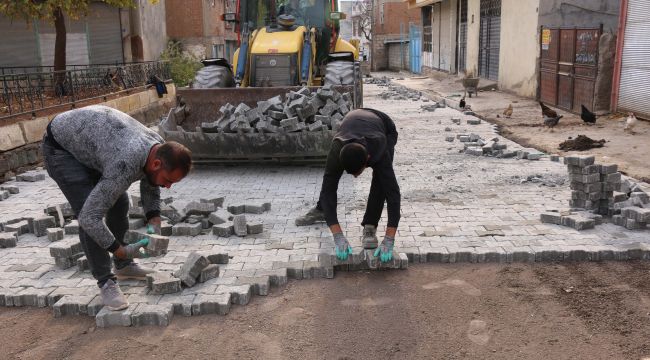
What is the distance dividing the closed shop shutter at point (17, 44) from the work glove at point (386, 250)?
1520 centimetres

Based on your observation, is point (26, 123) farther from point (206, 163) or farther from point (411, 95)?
point (411, 95)

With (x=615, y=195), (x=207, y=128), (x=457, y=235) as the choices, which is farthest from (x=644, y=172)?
(x=207, y=128)

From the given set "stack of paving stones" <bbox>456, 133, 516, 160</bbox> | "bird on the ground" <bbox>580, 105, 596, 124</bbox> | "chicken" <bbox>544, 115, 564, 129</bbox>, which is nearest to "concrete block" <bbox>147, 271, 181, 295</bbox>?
"stack of paving stones" <bbox>456, 133, 516, 160</bbox>

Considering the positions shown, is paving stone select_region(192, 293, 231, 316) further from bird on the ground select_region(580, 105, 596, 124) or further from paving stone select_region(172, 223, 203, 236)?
bird on the ground select_region(580, 105, 596, 124)

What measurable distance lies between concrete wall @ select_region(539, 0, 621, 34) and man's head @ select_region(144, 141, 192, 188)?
37.7ft

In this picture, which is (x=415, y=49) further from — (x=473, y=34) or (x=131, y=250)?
(x=131, y=250)

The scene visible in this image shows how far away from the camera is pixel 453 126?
12500 mm

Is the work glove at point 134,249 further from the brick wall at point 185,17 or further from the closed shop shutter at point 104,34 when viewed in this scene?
the brick wall at point 185,17

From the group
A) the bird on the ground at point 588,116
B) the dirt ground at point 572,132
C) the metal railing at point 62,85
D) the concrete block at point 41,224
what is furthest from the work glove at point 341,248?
the bird on the ground at point 588,116

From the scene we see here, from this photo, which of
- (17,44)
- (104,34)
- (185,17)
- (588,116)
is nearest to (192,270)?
(588,116)

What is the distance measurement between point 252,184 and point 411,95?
45.6 ft

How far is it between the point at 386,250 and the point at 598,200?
8.17 ft

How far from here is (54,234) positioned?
215 inches

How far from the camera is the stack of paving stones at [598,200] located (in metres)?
5.31
